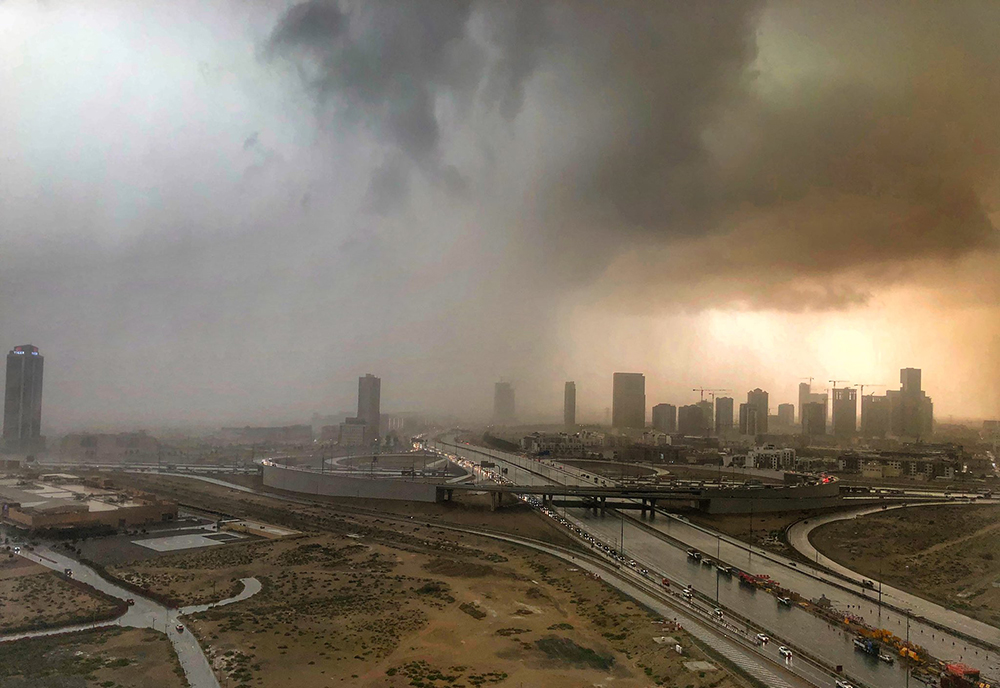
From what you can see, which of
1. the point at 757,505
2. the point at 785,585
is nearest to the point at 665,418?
the point at 757,505

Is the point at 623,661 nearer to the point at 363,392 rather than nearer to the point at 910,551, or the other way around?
the point at 910,551

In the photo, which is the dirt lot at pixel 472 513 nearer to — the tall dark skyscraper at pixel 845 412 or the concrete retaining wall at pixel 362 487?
the concrete retaining wall at pixel 362 487

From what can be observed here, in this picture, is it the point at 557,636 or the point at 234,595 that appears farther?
the point at 234,595

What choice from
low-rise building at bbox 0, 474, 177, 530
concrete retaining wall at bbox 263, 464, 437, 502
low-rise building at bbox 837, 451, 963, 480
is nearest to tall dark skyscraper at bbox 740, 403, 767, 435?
low-rise building at bbox 837, 451, 963, 480

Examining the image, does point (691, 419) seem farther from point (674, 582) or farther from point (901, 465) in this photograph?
point (674, 582)

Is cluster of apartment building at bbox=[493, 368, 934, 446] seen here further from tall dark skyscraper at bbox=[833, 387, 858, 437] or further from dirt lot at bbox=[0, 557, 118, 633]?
dirt lot at bbox=[0, 557, 118, 633]

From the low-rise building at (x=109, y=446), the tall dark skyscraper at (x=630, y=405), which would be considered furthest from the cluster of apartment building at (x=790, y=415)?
the low-rise building at (x=109, y=446)

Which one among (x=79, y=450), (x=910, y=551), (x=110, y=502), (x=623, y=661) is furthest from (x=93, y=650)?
(x=79, y=450)
